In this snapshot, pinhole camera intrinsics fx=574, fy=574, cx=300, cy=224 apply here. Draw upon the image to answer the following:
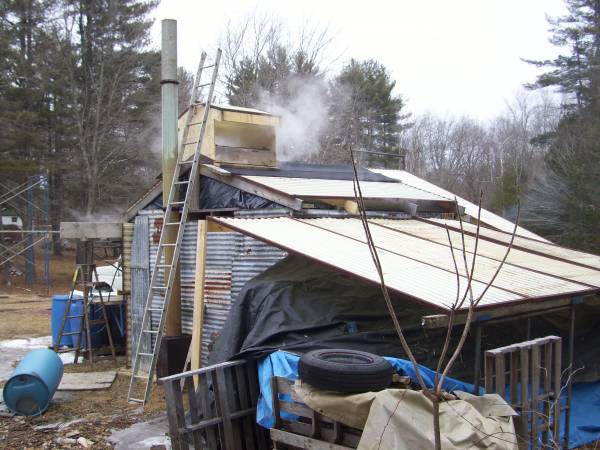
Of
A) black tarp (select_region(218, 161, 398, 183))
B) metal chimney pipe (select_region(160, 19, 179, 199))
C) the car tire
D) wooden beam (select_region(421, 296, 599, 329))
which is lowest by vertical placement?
Result: the car tire

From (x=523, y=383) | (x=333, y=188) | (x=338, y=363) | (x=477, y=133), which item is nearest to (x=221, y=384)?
(x=338, y=363)

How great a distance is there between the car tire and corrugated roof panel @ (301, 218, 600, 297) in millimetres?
1749

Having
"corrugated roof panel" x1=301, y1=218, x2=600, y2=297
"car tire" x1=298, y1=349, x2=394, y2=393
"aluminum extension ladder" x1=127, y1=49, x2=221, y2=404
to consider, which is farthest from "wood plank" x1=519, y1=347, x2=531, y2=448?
"aluminum extension ladder" x1=127, y1=49, x2=221, y2=404

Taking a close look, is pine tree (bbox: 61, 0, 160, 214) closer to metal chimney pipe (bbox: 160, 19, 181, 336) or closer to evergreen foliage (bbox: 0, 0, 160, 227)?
evergreen foliage (bbox: 0, 0, 160, 227)

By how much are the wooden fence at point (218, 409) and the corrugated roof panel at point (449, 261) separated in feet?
7.63

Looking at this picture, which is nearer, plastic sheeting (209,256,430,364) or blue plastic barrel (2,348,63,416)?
plastic sheeting (209,256,430,364)

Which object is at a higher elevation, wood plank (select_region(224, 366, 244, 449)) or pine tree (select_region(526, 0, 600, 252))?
pine tree (select_region(526, 0, 600, 252))

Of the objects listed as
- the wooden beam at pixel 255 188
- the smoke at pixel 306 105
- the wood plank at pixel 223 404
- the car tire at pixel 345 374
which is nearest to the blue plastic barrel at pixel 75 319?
the wooden beam at pixel 255 188

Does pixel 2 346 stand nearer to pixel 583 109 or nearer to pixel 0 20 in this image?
pixel 0 20

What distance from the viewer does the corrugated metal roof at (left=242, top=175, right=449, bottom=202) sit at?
8523 millimetres

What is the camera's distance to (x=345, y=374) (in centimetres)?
436

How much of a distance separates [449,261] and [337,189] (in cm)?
326

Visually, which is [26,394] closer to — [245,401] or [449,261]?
[245,401]

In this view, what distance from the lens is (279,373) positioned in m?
5.24
